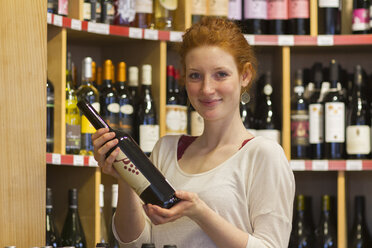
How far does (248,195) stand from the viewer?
4.92 ft

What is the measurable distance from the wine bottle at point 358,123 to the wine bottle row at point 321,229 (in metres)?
0.34

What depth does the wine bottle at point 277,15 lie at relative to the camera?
113 inches

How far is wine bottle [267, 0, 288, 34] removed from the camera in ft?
9.43

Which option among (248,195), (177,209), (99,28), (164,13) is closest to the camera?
(177,209)

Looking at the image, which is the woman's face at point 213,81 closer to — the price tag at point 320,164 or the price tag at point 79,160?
the price tag at point 79,160

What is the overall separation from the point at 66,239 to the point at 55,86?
681 millimetres

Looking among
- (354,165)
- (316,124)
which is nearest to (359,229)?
(354,165)

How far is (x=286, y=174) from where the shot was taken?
4.92 feet

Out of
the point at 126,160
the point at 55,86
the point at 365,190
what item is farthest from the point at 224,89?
the point at 365,190

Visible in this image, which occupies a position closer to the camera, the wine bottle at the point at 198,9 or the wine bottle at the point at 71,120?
the wine bottle at the point at 71,120

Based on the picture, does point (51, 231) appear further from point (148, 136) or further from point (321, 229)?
point (321, 229)

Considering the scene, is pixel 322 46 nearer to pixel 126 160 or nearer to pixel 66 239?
pixel 66 239

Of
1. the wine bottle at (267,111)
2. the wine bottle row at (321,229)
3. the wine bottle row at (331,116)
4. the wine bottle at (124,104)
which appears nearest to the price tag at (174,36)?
the wine bottle at (124,104)

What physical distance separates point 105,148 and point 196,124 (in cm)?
143
